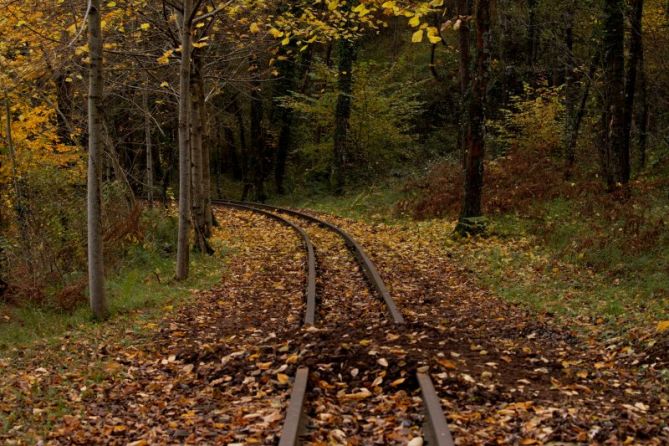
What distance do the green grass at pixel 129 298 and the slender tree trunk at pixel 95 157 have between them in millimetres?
494

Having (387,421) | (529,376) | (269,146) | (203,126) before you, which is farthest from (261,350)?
(269,146)

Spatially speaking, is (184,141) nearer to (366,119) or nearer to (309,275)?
(309,275)

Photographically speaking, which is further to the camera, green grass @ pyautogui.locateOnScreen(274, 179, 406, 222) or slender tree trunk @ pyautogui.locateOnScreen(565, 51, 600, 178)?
Answer: green grass @ pyautogui.locateOnScreen(274, 179, 406, 222)

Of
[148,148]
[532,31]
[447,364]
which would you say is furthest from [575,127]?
[447,364]

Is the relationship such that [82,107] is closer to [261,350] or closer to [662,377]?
[261,350]

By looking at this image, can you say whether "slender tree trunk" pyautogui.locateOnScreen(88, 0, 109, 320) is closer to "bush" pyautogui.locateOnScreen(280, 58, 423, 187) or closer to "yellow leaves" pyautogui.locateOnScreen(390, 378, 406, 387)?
"yellow leaves" pyautogui.locateOnScreen(390, 378, 406, 387)

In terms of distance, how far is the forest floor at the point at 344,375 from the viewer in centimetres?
475

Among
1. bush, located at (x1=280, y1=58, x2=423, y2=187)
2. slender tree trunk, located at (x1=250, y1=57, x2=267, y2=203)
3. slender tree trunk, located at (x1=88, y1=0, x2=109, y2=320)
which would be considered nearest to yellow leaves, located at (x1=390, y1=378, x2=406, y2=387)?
slender tree trunk, located at (x1=88, y1=0, x2=109, y2=320)

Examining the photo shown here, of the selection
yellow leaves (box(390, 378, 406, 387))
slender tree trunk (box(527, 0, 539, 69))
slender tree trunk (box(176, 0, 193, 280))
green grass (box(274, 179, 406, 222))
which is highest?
slender tree trunk (box(527, 0, 539, 69))

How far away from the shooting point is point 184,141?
446 inches

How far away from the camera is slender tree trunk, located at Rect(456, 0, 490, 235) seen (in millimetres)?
14609

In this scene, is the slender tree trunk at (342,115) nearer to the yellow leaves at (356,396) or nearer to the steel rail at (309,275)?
the steel rail at (309,275)

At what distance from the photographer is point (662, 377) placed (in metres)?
5.86

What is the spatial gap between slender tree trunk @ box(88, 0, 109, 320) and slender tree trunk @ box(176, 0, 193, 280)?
247 cm
